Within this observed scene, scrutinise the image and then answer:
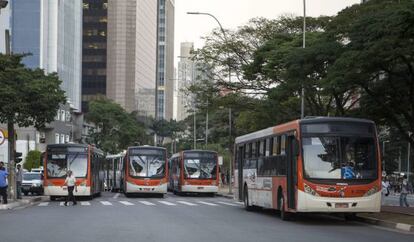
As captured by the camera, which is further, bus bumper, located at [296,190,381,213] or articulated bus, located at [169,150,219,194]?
articulated bus, located at [169,150,219,194]

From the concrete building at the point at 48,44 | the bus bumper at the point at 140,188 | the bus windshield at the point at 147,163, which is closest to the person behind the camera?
the bus bumper at the point at 140,188

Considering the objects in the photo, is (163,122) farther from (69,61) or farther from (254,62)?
(254,62)

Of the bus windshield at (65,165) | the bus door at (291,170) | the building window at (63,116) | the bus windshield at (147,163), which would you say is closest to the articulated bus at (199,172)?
the bus windshield at (147,163)

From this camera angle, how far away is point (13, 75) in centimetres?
3447

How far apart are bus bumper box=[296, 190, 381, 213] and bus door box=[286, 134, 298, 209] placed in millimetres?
537

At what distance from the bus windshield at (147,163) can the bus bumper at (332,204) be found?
74.5 feet

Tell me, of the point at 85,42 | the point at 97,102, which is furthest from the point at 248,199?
the point at 85,42

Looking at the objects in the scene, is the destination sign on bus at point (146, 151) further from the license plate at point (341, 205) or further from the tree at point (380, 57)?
the license plate at point (341, 205)

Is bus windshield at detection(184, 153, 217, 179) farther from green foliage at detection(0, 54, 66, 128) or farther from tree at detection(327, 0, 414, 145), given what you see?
tree at detection(327, 0, 414, 145)

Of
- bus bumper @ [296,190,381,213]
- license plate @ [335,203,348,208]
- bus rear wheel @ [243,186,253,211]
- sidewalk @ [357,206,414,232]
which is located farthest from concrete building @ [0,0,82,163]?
license plate @ [335,203,348,208]

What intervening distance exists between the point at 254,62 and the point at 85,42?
125 metres

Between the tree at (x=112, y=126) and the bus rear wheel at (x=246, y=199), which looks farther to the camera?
the tree at (x=112, y=126)

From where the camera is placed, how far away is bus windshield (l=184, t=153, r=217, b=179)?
47.0m

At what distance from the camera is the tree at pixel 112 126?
102 metres
